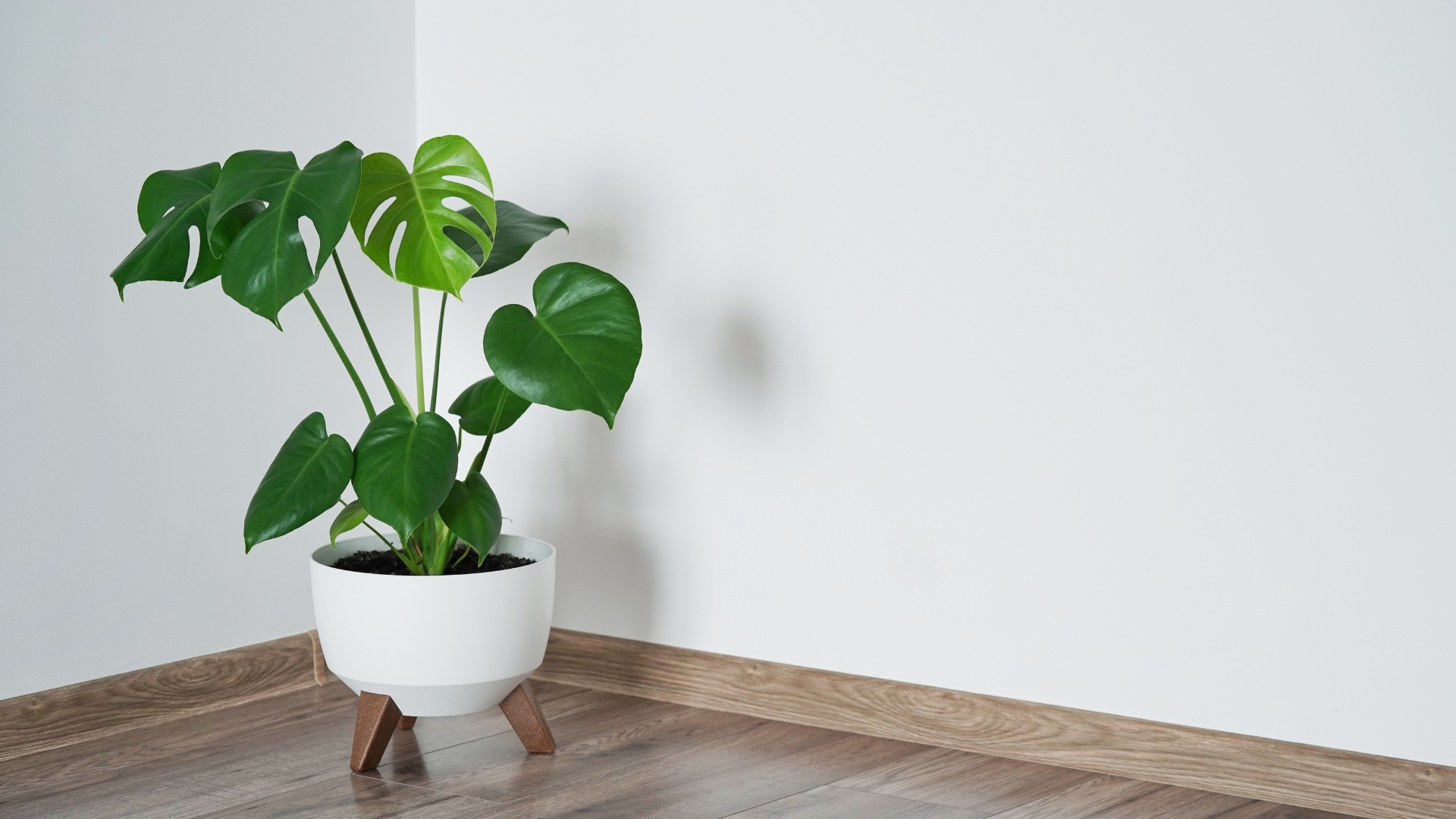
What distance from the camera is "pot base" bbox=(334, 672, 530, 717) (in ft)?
5.04

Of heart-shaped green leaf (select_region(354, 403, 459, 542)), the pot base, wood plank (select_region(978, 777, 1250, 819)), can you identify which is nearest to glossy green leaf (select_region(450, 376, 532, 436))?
heart-shaped green leaf (select_region(354, 403, 459, 542))

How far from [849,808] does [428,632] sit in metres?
0.56

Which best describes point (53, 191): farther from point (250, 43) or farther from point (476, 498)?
point (476, 498)

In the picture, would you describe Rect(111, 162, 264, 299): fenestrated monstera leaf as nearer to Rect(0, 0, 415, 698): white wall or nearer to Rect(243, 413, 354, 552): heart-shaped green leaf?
Rect(243, 413, 354, 552): heart-shaped green leaf

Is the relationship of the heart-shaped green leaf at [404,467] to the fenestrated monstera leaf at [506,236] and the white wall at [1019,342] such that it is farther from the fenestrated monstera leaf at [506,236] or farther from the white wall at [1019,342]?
the white wall at [1019,342]

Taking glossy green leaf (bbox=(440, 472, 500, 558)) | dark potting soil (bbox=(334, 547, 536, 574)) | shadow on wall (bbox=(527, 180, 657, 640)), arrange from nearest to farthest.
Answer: glossy green leaf (bbox=(440, 472, 500, 558)) < dark potting soil (bbox=(334, 547, 536, 574)) < shadow on wall (bbox=(527, 180, 657, 640))

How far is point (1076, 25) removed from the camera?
61.9 inches

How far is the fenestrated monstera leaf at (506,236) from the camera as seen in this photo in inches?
61.5

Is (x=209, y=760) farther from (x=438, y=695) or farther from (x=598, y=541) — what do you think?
(x=598, y=541)

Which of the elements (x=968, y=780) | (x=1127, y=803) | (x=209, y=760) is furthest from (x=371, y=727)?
(x=1127, y=803)

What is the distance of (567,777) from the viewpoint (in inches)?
61.7

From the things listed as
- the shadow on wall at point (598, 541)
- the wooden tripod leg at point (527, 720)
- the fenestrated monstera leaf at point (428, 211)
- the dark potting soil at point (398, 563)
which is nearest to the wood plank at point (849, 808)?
the wooden tripod leg at point (527, 720)

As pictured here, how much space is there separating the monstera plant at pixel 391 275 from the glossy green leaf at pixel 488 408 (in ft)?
0.27

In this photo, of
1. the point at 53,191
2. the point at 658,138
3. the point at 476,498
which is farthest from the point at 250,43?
the point at 476,498
